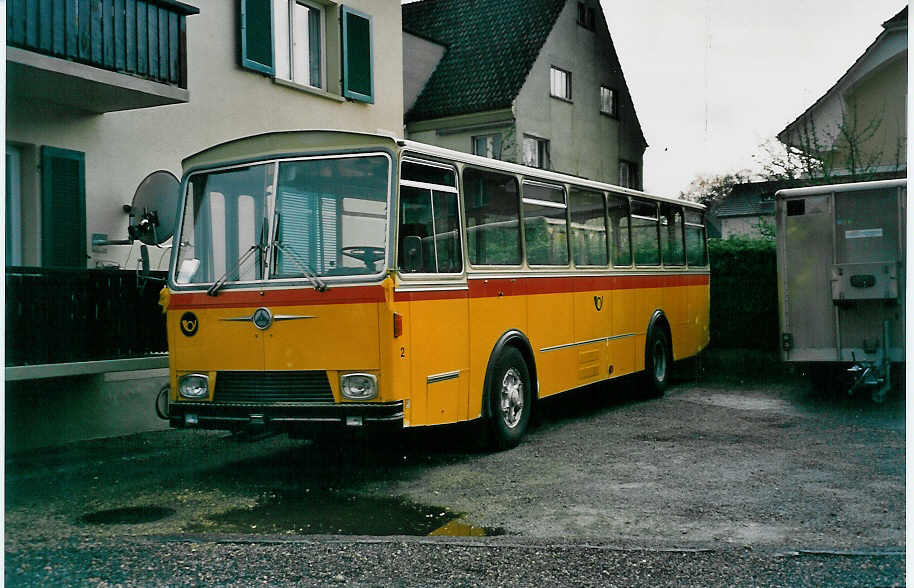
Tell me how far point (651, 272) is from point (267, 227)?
22.5 ft

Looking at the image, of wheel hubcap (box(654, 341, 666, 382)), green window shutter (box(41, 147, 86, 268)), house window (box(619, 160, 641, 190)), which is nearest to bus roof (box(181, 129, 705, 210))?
green window shutter (box(41, 147, 86, 268))

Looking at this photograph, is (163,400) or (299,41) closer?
(163,400)

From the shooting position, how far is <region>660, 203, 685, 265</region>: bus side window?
556 inches

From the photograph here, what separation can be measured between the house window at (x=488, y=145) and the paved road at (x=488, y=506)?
16.8 metres

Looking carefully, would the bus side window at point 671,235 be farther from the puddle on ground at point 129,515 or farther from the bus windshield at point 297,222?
the puddle on ground at point 129,515

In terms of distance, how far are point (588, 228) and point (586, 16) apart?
21852 millimetres

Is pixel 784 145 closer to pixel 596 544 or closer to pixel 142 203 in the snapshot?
pixel 142 203

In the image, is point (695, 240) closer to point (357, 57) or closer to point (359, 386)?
point (357, 57)

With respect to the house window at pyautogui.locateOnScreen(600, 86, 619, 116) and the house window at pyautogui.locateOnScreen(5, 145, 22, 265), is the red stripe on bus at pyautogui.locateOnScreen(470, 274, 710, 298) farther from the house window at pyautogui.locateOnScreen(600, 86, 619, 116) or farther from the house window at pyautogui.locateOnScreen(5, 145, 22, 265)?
the house window at pyautogui.locateOnScreen(600, 86, 619, 116)

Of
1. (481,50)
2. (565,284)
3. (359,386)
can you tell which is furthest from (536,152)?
(359,386)

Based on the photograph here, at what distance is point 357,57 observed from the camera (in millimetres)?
15680

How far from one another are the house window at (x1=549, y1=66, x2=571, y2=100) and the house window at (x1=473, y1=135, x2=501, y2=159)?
2.79 m

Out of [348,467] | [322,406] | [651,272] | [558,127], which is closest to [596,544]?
[322,406]

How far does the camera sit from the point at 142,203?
10.8 meters
